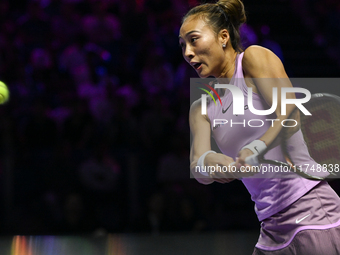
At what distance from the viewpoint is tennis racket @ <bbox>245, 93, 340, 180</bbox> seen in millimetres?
1612

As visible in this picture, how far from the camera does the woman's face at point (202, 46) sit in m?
1.67

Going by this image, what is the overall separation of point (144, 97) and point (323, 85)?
95.1 inches

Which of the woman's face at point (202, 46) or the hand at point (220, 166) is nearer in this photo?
the hand at point (220, 166)

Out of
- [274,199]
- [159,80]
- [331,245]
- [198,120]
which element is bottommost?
[331,245]

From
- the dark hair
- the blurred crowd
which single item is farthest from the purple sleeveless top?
the blurred crowd

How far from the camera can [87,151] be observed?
4.69 m

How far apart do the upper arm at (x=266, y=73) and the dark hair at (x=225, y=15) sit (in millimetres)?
196

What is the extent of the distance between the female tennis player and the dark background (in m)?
2.70

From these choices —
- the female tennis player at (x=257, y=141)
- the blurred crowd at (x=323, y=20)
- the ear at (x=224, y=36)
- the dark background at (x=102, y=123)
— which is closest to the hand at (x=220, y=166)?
the female tennis player at (x=257, y=141)

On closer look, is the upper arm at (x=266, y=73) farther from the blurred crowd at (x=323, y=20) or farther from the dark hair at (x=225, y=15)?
the blurred crowd at (x=323, y=20)

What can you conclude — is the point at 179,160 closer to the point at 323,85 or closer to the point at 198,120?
the point at 323,85

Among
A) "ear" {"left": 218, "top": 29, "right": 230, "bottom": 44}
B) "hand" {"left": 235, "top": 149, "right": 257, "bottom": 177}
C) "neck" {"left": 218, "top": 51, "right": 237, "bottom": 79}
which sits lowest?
"hand" {"left": 235, "top": 149, "right": 257, "bottom": 177}

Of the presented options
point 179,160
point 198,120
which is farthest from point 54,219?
point 198,120

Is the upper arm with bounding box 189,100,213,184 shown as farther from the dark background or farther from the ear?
the dark background
